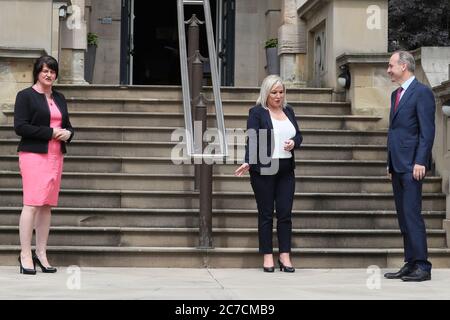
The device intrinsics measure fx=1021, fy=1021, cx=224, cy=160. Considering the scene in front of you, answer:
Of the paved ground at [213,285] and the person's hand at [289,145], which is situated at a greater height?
the person's hand at [289,145]

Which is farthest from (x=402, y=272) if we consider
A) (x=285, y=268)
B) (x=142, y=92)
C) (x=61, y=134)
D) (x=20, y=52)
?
(x=20, y=52)

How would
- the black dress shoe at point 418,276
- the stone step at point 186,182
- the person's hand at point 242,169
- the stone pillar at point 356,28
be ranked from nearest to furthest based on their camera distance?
the black dress shoe at point 418,276 → the person's hand at point 242,169 → the stone step at point 186,182 → the stone pillar at point 356,28

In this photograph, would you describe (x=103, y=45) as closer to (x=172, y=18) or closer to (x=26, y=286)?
(x=172, y=18)

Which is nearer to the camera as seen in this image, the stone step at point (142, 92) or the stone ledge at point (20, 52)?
the stone ledge at point (20, 52)

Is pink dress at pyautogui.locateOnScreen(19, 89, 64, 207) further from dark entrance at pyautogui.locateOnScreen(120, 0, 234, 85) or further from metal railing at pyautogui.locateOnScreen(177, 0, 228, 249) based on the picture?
dark entrance at pyautogui.locateOnScreen(120, 0, 234, 85)

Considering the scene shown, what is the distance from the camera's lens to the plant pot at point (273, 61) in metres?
15.9

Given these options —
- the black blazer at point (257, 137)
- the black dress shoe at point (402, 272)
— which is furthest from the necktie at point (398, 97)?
the black dress shoe at point (402, 272)

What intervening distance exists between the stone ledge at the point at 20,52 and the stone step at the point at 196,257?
3410 millimetres

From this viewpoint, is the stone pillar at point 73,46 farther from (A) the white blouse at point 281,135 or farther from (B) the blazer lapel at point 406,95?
(B) the blazer lapel at point 406,95

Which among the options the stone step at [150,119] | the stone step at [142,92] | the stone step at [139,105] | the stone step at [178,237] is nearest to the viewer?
the stone step at [178,237]

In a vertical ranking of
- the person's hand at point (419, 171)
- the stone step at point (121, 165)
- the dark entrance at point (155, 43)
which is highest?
the dark entrance at point (155, 43)

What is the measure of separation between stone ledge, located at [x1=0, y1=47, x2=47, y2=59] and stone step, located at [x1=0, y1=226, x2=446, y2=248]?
10.2 ft

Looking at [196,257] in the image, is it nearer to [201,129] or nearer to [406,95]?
[201,129]

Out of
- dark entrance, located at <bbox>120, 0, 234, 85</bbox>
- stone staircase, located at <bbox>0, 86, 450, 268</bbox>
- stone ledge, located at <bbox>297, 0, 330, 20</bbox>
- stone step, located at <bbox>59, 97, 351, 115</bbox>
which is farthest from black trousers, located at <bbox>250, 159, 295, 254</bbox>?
dark entrance, located at <bbox>120, 0, 234, 85</bbox>
